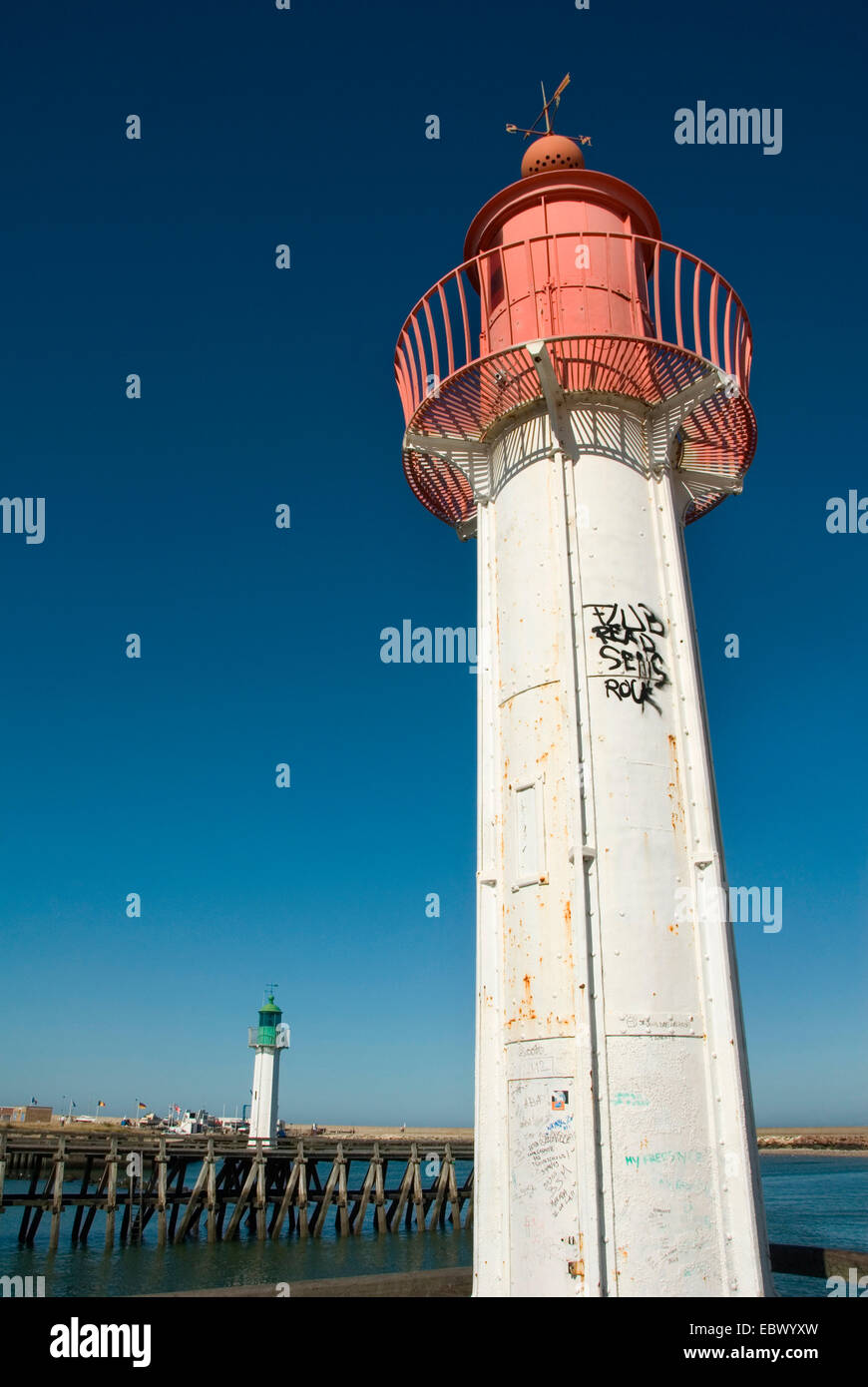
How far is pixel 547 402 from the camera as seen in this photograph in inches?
473

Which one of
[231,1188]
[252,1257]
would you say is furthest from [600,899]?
[231,1188]

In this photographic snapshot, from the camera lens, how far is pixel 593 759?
1062 centimetres

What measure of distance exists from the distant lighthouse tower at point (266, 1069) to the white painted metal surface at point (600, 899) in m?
42.1

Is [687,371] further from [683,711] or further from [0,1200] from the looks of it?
[0,1200]

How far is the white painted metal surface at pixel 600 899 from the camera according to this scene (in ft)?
29.4

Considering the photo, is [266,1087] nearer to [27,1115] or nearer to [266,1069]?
[266,1069]

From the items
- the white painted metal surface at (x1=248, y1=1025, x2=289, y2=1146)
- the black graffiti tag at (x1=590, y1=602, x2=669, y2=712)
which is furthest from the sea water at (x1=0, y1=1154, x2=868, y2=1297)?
the black graffiti tag at (x1=590, y1=602, x2=669, y2=712)

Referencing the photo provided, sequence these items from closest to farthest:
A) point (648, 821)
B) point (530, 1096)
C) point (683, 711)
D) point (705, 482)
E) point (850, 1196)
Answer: point (530, 1096) < point (648, 821) < point (683, 711) < point (705, 482) < point (850, 1196)

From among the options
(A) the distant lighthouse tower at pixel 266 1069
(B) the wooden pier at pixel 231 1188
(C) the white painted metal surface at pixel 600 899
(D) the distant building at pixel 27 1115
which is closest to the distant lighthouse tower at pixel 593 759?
(C) the white painted metal surface at pixel 600 899

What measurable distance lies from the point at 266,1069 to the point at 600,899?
4423 centimetres

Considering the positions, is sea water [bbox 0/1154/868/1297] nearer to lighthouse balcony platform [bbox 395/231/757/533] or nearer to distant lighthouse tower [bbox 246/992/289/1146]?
distant lighthouse tower [bbox 246/992/289/1146]

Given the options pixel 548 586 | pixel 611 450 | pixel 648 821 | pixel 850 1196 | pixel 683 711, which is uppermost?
pixel 611 450

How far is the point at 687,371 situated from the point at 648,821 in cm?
602
